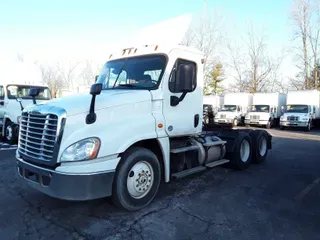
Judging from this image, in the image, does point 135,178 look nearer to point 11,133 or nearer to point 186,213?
point 186,213

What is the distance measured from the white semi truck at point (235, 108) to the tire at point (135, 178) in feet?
66.0

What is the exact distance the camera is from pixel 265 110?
23.6m

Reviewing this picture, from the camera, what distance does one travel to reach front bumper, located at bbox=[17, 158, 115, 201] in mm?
3422

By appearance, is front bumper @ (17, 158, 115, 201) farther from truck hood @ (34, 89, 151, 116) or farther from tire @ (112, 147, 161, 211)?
truck hood @ (34, 89, 151, 116)

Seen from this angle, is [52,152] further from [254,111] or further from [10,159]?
[254,111]

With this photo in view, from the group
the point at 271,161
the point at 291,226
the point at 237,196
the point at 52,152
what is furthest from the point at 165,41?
the point at 271,161

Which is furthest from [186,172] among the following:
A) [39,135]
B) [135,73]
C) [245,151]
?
[245,151]

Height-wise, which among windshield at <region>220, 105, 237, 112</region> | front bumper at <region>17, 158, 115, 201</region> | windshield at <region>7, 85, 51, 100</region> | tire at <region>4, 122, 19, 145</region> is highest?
windshield at <region>7, 85, 51, 100</region>

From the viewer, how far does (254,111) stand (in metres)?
23.9

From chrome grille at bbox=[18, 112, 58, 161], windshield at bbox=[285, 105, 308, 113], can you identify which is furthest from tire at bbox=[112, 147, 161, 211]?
windshield at bbox=[285, 105, 308, 113]

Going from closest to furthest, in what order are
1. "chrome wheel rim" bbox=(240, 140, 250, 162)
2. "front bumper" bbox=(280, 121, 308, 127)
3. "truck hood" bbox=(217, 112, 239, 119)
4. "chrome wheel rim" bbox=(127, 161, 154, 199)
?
"chrome wheel rim" bbox=(127, 161, 154, 199) < "chrome wheel rim" bbox=(240, 140, 250, 162) < "front bumper" bbox=(280, 121, 308, 127) < "truck hood" bbox=(217, 112, 239, 119)

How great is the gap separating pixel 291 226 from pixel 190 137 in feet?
8.04

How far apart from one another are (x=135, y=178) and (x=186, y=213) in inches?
38.8

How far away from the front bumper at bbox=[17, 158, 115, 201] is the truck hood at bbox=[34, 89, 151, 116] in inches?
33.6
